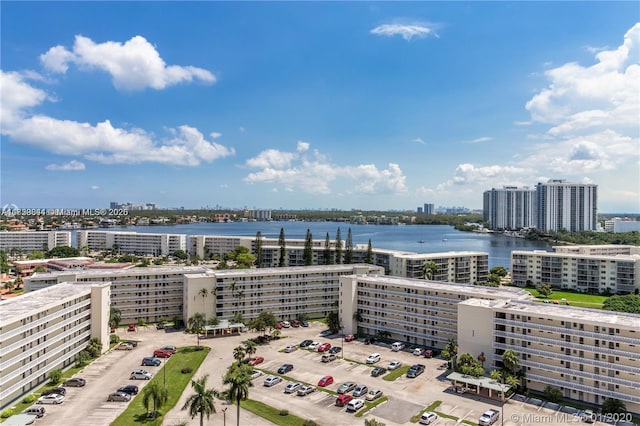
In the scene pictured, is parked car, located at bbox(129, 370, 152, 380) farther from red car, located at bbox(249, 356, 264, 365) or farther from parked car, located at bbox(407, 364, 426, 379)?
parked car, located at bbox(407, 364, 426, 379)

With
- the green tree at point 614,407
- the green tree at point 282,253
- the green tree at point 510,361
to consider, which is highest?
the green tree at point 282,253

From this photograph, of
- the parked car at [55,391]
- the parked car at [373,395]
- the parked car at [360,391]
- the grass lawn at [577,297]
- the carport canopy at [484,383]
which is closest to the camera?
the carport canopy at [484,383]

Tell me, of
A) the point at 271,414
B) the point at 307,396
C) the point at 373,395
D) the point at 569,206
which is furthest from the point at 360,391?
the point at 569,206

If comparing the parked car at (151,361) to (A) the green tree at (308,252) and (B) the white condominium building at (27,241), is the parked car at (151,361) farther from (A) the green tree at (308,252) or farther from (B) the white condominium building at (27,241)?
(B) the white condominium building at (27,241)

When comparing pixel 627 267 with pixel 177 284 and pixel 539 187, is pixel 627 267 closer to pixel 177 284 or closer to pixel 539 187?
pixel 177 284

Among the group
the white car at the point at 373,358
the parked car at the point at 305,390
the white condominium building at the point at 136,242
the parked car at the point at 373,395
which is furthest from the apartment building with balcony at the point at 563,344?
the white condominium building at the point at 136,242

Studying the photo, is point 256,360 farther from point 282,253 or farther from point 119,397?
point 282,253

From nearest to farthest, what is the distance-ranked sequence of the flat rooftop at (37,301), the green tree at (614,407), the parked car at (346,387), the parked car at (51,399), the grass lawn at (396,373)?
the green tree at (614,407), the parked car at (51,399), the flat rooftop at (37,301), the parked car at (346,387), the grass lawn at (396,373)
